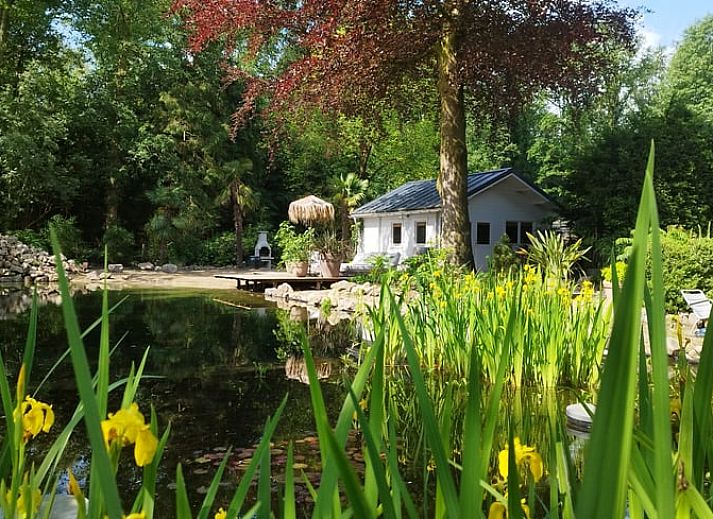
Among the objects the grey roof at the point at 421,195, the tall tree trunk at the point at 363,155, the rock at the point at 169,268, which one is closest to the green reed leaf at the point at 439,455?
the grey roof at the point at 421,195

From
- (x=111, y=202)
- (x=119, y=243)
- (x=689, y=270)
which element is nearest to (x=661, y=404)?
(x=689, y=270)

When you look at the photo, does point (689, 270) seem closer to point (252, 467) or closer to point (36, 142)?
point (252, 467)

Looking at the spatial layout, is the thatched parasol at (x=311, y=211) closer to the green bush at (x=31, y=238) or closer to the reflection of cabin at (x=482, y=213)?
the reflection of cabin at (x=482, y=213)

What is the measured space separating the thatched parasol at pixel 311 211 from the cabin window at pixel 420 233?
103 inches

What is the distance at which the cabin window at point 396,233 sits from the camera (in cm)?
1958

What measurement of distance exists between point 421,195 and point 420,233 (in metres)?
1.18

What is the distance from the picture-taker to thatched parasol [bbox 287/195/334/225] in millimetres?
17578

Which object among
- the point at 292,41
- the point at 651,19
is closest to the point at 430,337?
the point at 292,41

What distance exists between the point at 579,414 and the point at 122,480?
213 cm

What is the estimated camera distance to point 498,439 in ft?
9.69

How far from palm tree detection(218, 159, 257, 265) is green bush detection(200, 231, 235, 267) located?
1.31ft

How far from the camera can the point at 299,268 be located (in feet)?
51.6

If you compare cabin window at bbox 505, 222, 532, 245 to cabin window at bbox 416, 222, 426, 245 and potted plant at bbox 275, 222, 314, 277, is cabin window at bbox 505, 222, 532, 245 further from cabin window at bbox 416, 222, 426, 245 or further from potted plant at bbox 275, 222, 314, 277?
potted plant at bbox 275, 222, 314, 277

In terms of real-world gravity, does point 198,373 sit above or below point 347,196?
below
